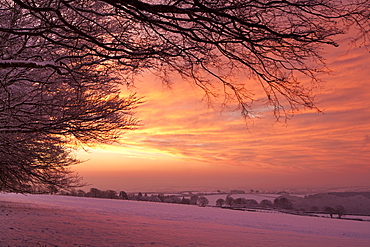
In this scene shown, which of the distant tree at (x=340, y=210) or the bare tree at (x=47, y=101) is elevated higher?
the bare tree at (x=47, y=101)

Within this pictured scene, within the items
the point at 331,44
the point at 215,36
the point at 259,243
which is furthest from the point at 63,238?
the point at 331,44

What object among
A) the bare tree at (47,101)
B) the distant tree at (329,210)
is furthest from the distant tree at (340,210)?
the bare tree at (47,101)

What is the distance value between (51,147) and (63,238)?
3.26 metres

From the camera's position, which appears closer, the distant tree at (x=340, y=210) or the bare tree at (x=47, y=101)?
the bare tree at (x=47, y=101)

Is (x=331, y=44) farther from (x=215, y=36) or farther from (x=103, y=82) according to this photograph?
(x=103, y=82)

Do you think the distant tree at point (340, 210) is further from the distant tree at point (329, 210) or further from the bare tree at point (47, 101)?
the bare tree at point (47, 101)

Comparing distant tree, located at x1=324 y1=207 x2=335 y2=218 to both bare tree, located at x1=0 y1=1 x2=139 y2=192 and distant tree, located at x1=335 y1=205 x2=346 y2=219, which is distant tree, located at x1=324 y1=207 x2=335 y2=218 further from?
bare tree, located at x1=0 y1=1 x2=139 y2=192

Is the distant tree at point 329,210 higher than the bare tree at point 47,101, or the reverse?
the bare tree at point 47,101

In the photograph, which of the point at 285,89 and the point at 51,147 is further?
the point at 51,147

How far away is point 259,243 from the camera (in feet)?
40.0

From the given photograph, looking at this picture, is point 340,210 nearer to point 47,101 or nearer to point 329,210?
point 329,210

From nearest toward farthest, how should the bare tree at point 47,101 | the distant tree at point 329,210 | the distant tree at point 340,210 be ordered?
the bare tree at point 47,101 < the distant tree at point 340,210 < the distant tree at point 329,210

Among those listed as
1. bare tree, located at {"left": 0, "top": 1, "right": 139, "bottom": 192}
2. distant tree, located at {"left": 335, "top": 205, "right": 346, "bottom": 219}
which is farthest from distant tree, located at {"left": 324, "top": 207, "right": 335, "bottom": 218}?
bare tree, located at {"left": 0, "top": 1, "right": 139, "bottom": 192}

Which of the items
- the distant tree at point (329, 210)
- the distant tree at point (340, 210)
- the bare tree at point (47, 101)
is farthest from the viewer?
the distant tree at point (329, 210)
